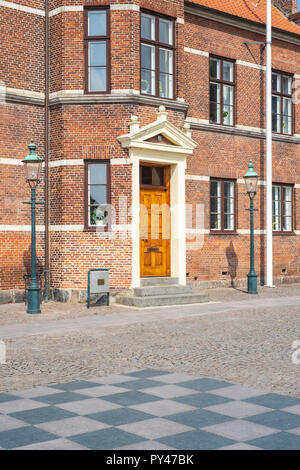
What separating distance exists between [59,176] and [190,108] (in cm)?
527

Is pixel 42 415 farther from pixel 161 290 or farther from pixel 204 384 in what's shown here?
pixel 161 290

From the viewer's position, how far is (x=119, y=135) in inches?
666

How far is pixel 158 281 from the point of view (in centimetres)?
1764

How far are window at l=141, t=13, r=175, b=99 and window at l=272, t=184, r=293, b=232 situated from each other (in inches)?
261

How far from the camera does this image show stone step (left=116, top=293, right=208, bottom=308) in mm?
Result: 16000

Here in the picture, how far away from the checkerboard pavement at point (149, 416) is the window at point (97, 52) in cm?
1136

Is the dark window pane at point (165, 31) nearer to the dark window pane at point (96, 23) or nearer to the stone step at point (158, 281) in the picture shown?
the dark window pane at point (96, 23)

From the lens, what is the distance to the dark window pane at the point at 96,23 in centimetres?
1716

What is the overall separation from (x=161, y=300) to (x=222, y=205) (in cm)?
555

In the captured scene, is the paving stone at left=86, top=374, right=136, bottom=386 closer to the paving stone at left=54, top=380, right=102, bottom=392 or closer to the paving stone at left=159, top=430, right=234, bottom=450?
the paving stone at left=54, top=380, right=102, bottom=392

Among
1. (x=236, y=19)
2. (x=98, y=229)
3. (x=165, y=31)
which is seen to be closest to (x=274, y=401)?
(x=98, y=229)

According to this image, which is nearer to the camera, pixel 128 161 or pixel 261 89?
pixel 128 161

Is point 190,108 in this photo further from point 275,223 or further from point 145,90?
point 275,223
